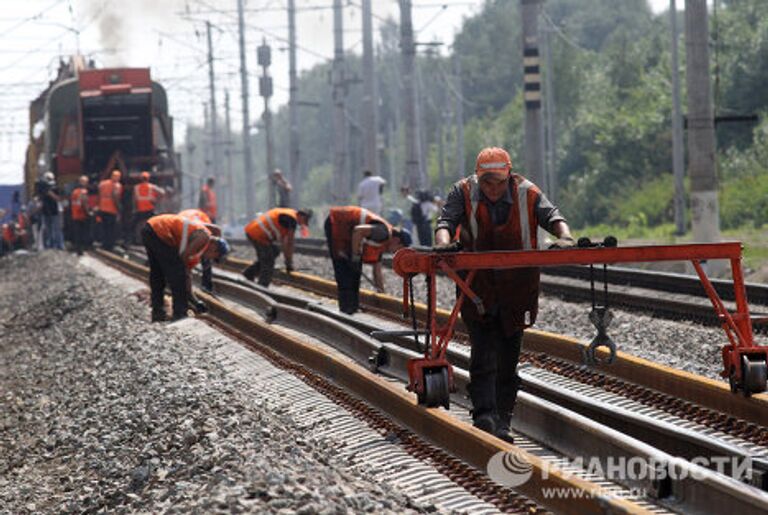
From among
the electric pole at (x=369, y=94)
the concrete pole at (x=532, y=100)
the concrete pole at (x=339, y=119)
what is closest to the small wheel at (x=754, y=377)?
the concrete pole at (x=532, y=100)

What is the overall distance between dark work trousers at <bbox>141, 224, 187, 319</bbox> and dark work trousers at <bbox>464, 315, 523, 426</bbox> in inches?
319

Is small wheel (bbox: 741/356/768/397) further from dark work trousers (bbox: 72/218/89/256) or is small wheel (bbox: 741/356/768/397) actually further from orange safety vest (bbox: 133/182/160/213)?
dark work trousers (bbox: 72/218/89/256)

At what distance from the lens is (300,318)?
14.9m

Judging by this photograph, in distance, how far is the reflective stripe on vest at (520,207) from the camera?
7738mm

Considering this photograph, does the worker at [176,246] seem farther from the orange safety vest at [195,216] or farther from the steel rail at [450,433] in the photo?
the steel rail at [450,433]

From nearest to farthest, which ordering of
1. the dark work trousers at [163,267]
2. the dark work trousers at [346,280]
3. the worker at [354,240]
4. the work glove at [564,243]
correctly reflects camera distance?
the work glove at [564,243] < the worker at [354,240] < the dark work trousers at [346,280] < the dark work trousers at [163,267]

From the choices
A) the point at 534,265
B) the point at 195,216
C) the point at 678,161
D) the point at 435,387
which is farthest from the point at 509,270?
the point at 678,161

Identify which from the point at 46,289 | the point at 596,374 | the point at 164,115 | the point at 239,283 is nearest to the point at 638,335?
the point at 596,374

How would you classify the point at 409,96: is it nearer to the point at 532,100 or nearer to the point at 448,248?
the point at 532,100

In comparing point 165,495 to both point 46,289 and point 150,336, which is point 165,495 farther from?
point 46,289

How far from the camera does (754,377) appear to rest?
812 centimetres

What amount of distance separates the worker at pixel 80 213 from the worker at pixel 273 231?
38.4 ft

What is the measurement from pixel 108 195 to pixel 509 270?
899 inches

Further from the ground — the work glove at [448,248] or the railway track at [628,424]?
the work glove at [448,248]
